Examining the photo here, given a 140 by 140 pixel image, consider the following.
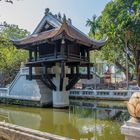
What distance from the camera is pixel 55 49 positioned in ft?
43.9

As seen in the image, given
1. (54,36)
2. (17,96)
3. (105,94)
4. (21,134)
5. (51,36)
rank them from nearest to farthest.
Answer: (21,134) < (54,36) < (51,36) < (17,96) < (105,94)

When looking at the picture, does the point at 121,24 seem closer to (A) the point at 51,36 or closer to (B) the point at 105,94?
(B) the point at 105,94

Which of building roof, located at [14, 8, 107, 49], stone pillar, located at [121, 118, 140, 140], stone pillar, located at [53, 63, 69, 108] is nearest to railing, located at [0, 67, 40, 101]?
stone pillar, located at [53, 63, 69, 108]

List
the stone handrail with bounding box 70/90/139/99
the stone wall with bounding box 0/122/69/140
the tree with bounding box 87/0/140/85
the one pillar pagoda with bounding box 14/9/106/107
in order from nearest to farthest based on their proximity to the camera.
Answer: the stone wall with bounding box 0/122/69/140 → the one pillar pagoda with bounding box 14/9/106/107 → the stone handrail with bounding box 70/90/139/99 → the tree with bounding box 87/0/140/85

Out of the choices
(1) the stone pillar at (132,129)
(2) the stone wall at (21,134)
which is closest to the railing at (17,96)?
(2) the stone wall at (21,134)

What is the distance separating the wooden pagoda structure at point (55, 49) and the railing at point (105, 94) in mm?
1873

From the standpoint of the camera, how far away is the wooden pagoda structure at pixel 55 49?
13.2 metres

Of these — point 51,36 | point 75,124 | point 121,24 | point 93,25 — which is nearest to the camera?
point 75,124

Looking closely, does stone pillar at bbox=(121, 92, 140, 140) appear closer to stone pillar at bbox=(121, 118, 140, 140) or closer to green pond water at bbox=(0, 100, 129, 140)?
stone pillar at bbox=(121, 118, 140, 140)

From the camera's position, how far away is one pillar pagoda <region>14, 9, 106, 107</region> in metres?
13.4

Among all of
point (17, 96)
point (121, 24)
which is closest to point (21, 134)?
point (17, 96)

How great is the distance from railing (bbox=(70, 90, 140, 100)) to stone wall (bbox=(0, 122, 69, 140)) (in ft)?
36.9

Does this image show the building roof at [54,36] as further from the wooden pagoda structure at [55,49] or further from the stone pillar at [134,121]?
the stone pillar at [134,121]

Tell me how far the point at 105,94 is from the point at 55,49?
498 centimetres
